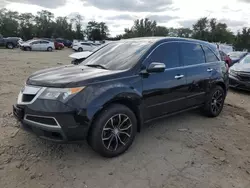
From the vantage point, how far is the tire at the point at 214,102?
5.07 m

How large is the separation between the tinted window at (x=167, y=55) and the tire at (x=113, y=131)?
1.03m

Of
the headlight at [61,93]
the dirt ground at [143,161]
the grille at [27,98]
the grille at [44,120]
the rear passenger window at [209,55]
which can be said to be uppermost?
the rear passenger window at [209,55]

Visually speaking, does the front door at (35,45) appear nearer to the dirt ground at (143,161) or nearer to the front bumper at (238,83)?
the front bumper at (238,83)

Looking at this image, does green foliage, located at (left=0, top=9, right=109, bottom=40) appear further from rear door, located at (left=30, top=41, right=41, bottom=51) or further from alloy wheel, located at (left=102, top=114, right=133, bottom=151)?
alloy wheel, located at (left=102, top=114, right=133, bottom=151)

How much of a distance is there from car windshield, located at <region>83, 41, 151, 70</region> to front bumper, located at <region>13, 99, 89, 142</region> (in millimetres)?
1116

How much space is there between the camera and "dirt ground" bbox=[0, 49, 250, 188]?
2.90 metres

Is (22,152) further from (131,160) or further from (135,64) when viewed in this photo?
(135,64)

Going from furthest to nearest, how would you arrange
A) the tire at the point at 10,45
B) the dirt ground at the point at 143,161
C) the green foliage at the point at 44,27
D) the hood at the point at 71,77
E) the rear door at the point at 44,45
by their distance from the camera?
1. the green foliage at the point at 44,27
2. the tire at the point at 10,45
3. the rear door at the point at 44,45
4. the hood at the point at 71,77
5. the dirt ground at the point at 143,161

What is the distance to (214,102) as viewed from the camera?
5.23m

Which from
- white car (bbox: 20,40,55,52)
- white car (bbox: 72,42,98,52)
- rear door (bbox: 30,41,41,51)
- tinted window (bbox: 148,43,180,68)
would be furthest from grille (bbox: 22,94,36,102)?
white car (bbox: 72,42,98,52)

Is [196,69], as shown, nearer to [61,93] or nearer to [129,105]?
[129,105]

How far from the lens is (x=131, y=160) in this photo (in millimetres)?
3373

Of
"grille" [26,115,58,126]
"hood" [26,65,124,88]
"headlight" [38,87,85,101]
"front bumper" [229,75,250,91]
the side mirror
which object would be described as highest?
the side mirror

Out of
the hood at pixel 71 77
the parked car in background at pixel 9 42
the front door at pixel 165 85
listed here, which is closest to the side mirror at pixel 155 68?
the front door at pixel 165 85
